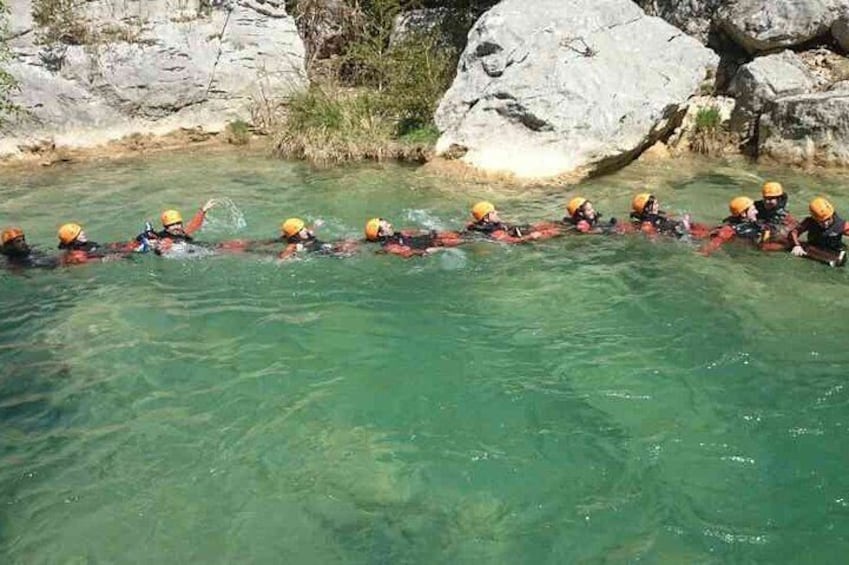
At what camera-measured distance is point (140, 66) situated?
1619cm

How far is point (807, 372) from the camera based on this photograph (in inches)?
258

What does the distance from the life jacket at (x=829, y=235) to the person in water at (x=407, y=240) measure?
13.3ft

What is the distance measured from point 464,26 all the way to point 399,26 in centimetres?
139

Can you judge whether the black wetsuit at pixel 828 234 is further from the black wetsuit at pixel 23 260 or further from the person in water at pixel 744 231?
the black wetsuit at pixel 23 260

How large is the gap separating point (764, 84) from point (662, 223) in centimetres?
505

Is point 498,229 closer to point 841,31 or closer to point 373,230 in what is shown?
point 373,230

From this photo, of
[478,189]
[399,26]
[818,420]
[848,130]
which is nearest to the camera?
[818,420]

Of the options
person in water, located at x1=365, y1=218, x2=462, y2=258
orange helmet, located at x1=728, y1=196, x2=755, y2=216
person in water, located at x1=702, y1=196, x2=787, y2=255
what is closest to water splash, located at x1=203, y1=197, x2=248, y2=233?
Answer: person in water, located at x1=365, y1=218, x2=462, y2=258

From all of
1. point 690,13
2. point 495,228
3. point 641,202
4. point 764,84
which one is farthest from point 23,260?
point 690,13

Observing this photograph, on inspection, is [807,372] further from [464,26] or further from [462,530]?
[464,26]

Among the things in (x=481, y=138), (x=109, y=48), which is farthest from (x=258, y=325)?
(x=109, y=48)

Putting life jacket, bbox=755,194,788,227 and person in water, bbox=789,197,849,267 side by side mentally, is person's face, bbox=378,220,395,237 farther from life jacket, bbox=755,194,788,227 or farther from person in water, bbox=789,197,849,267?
person in water, bbox=789,197,849,267

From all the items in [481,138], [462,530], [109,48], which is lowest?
[462,530]

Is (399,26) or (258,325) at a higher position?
(399,26)
